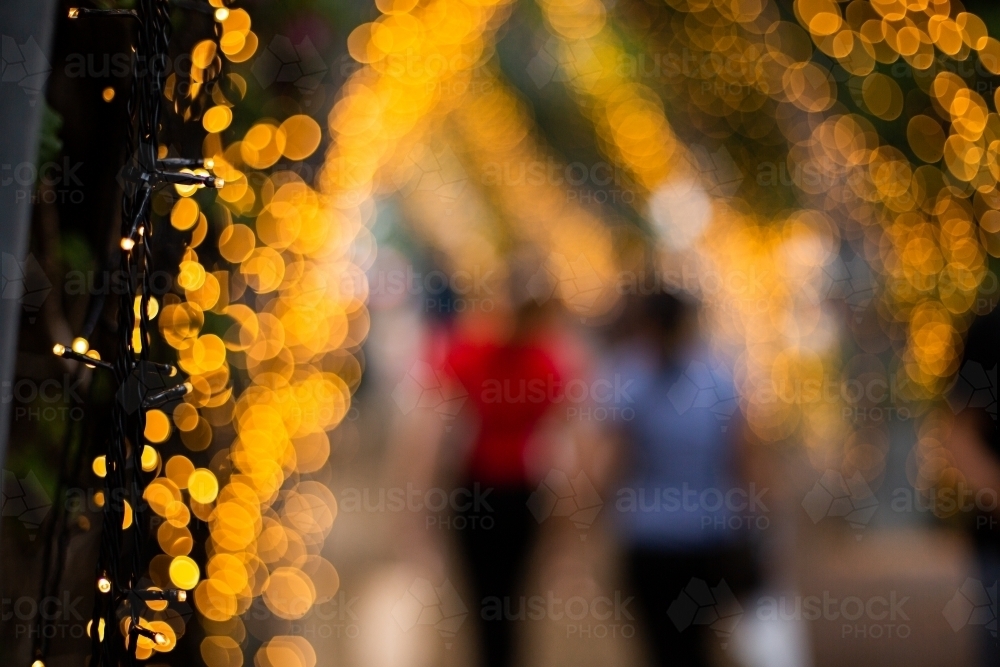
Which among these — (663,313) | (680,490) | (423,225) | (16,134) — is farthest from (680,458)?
(423,225)

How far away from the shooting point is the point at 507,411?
5.12 feet

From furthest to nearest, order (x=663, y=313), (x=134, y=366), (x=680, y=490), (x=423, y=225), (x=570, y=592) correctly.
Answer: (x=423, y=225) < (x=570, y=592) < (x=663, y=313) < (x=680, y=490) < (x=134, y=366)

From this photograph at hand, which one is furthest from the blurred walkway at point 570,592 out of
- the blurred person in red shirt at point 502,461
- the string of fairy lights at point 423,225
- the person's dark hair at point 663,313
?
the person's dark hair at point 663,313

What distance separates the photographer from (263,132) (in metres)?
1.21

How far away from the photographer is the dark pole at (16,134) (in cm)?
74

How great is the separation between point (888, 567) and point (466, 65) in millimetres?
1885

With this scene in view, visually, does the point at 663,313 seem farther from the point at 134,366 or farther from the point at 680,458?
the point at 134,366

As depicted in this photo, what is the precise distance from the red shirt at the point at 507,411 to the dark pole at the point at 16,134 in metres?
0.91

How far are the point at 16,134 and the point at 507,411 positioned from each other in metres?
0.98

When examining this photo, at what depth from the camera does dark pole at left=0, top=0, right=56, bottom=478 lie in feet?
2.44

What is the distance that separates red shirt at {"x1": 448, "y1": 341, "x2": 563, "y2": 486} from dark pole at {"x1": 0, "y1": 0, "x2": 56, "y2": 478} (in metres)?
0.91

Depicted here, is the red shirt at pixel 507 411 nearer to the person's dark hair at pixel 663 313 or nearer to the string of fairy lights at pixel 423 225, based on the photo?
the person's dark hair at pixel 663 313

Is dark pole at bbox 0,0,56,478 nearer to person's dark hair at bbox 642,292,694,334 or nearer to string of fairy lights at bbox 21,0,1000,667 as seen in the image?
string of fairy lights at bbox 21,0,1000,667

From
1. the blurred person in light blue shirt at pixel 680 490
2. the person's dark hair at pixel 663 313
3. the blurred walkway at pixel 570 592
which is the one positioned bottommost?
the blurred walkway at pixel 570 592
